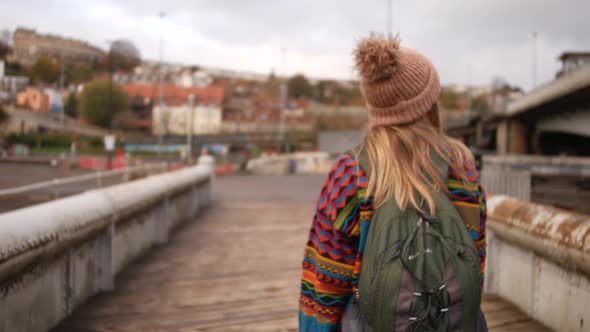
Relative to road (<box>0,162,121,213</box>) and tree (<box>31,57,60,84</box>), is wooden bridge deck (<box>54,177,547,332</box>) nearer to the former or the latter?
road (<box>0,162,121,213</box>)

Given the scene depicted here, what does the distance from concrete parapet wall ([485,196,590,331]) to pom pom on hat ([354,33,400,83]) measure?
81.5 inches

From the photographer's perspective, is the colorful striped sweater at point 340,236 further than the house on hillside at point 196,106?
No

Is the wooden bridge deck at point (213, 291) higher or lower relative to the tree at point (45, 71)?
lower

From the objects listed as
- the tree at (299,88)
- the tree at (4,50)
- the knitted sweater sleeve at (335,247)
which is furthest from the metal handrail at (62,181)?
the tree at (299,88)

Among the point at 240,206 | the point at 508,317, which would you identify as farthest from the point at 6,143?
the point at 240,206

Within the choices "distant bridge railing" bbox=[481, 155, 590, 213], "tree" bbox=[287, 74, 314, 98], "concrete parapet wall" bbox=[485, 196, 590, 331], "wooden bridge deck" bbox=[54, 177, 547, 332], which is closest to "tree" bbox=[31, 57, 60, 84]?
"wooden bridge deck" bbox=[54, 177, 547, 332]

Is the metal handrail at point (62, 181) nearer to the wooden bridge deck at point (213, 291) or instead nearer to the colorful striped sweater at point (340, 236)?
the wooden bridge deck at point (213, 291)

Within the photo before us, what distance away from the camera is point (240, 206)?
14062 mm

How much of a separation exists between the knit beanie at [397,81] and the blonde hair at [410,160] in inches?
2.1

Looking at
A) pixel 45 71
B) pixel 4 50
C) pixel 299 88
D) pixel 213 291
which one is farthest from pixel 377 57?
pixel 299 88

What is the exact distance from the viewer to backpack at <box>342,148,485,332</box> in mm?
1746

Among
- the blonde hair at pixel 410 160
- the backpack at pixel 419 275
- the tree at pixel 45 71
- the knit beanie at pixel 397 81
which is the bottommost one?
the backpack at pixel 419 275

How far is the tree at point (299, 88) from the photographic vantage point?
19391cm

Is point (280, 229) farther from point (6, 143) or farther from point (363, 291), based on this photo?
point (363, 291)
